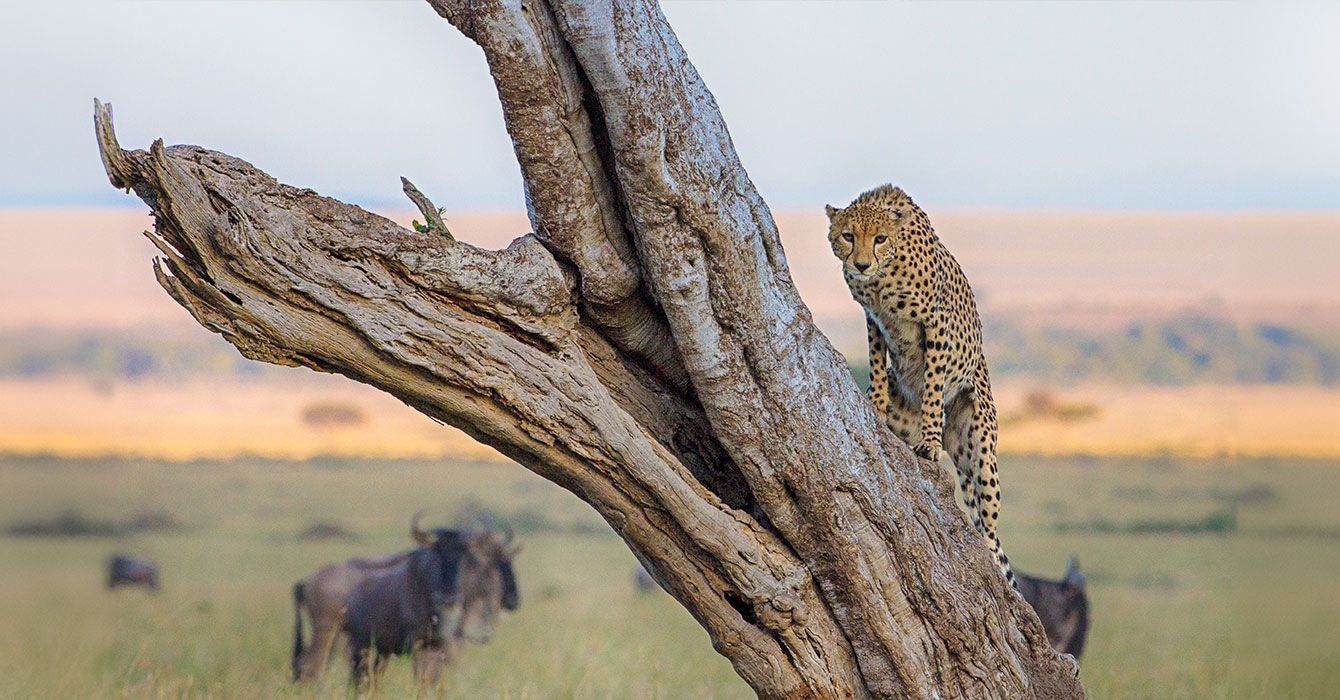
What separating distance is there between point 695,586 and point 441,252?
175 cm

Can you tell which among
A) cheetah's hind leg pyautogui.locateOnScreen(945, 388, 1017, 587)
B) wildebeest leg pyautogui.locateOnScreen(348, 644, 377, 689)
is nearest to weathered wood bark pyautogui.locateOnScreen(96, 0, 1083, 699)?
cheetah's hind leg pyautogui.locateOnScreen(945, 388, 1017, 587)

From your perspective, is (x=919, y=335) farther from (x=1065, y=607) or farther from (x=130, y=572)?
(x=130, y=572)

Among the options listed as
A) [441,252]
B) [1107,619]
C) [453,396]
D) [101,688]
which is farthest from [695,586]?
[1107,619]

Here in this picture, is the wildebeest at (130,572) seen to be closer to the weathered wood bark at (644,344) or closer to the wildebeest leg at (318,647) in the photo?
the wildebeest leg at (318,647)

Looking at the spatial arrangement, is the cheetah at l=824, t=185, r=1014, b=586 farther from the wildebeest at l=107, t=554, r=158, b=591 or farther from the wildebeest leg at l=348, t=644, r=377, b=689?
the wildebeest at l=107, t=554, r=158, b=591

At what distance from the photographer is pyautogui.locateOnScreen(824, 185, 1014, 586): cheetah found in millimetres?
5629

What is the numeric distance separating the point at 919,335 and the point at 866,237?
0.62m

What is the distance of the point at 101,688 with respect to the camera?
870cm

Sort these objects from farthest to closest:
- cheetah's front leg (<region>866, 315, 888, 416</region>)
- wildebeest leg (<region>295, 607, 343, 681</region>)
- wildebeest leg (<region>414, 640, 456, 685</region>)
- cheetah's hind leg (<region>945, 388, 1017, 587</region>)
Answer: wildebeest leg (<region>295, 607, 343, 681</region>)
wildebeest leg (<region>414, 640, 456, 685</region>)
cheetah's hind leg (<region>945, 388, 1017, 587</region>)
cheetah's front leg (<region>866, 315, 888, 416</region>)

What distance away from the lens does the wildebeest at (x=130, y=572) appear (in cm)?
1645

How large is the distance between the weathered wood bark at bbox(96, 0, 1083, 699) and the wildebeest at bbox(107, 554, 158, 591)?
47.0 ft

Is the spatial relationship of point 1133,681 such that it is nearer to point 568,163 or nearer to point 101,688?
point 568,163

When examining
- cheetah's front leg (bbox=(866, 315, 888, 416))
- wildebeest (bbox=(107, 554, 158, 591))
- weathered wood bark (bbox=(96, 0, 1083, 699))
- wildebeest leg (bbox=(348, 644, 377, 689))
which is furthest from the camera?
wildebeest (bbox=(107, 554, 158, 591))

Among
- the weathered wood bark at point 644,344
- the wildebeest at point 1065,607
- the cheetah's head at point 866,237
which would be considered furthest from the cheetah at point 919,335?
the wildebeest at point 1065,607
